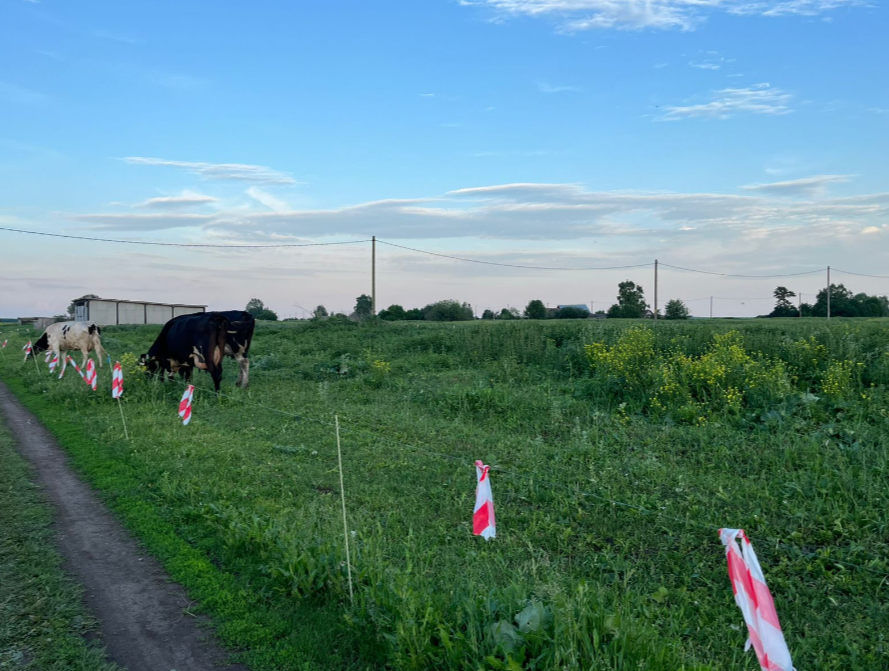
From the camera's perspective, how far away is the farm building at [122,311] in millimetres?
47375

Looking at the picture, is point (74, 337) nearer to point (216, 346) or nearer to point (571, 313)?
point (216, 346)

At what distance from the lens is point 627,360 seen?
12719 millimetres

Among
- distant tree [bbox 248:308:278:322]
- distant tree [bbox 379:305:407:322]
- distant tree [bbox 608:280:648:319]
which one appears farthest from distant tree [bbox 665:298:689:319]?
distant tree [bbox 248:308:278:322]

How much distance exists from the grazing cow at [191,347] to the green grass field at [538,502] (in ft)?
3.60

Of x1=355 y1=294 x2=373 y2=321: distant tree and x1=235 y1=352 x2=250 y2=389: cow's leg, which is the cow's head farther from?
x1=355 y1=294 x2=373 y2=321: distant tree

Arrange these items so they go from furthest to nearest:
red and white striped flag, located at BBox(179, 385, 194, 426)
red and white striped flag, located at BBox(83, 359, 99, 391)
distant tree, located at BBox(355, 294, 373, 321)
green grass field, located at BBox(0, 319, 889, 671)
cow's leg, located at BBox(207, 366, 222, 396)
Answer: distant tree, located at BBox(355, 294, 373, 321), cow's leg, located at BBox(207, 366, 222, 396), red and white striped flag, located at BBox(83, 359, 99, 391), red and white striped flag, located at BBox(179, 385, 194, 426), green grass field, located at BBox(0, 319, 889, 671)

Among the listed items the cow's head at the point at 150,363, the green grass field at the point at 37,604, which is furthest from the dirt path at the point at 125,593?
the cow's head at the point at 150,363

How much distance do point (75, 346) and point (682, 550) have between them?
70.6 feet

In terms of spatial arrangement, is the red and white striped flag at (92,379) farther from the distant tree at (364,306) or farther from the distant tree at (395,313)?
the distant tree at (395,313)

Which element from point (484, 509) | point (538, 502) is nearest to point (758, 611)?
point (484, 509)

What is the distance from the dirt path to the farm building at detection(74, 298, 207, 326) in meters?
40.0

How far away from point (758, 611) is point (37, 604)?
16.7ft

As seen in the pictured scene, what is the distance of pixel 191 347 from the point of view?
627 inches

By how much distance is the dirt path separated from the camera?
14.7 feet
